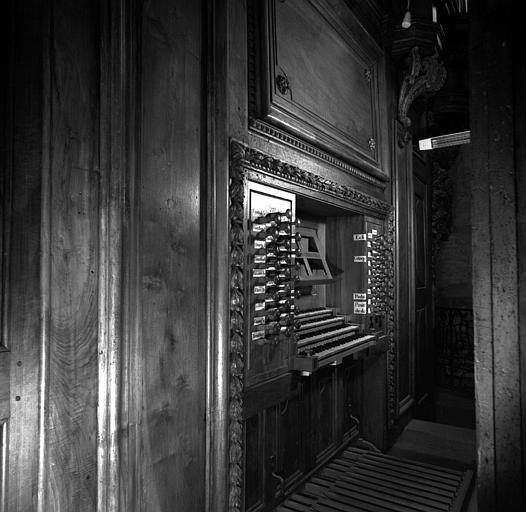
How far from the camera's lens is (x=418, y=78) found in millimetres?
3943

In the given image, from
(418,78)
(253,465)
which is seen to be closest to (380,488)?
(253,465)

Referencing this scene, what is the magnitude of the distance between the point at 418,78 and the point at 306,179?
7.47 feet

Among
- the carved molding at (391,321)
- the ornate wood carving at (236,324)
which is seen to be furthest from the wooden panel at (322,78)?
the carved molding at (391,321)

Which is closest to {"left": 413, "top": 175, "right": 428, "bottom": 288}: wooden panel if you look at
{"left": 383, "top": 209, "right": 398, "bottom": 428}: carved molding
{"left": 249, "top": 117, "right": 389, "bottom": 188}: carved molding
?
{"left": 383, "top": 209, "right": 398, "bottom": 428}: carved molding

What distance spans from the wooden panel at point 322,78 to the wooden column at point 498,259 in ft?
4.63

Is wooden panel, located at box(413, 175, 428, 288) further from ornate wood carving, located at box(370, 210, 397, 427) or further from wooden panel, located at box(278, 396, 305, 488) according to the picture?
wooden panel, located at box(278, 396, 305, 488)

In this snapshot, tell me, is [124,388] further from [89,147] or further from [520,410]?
[520,410]

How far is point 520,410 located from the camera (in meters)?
0.82

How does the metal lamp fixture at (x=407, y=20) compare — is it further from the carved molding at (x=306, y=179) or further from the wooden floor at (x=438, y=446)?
the wooden floor at (x=438, y=446)

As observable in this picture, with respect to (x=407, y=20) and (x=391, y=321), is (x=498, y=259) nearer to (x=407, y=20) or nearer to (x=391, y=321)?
(x=391, y=321)

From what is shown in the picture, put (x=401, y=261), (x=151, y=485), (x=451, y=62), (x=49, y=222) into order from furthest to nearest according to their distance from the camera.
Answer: (x=451, y=62)
(x=401, y=261)
(x=151, y=485)
(x=49, y=222)

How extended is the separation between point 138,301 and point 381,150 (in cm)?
293

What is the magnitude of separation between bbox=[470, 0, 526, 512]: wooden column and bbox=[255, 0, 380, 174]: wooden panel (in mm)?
1412

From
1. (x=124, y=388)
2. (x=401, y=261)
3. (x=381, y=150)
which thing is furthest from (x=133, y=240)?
(x=401, y=261)
